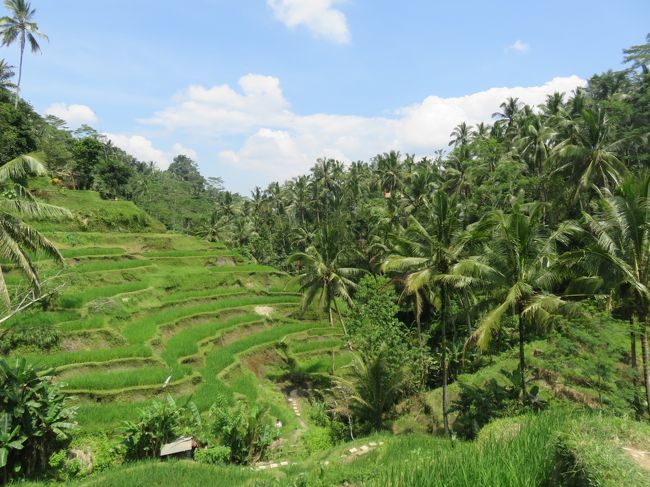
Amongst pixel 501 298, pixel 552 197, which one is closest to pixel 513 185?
pixel 552 197

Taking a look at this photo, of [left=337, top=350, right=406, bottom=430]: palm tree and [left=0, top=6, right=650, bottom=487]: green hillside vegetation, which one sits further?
[left=337, top=350, right=406, bottom=430]: palm tree

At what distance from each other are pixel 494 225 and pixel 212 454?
1248cm

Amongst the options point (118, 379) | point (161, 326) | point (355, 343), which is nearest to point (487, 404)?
point (355, 343)

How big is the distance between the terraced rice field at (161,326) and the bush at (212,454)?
8.94ft

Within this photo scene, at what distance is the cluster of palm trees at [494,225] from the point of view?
13.1 m

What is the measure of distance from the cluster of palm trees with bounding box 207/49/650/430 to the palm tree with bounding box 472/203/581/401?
0.15 ft

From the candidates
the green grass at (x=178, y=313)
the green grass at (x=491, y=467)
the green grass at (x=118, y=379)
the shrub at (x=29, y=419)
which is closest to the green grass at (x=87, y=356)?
the green grass at (x=118, y=379)

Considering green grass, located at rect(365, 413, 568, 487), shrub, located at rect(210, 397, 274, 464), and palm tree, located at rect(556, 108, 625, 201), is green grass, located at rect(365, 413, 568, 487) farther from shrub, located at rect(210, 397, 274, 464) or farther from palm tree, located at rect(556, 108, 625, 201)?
palm tree, located at rect(556, 108, 625, 201)

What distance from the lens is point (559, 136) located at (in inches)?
1232

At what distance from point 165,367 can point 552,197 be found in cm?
2993

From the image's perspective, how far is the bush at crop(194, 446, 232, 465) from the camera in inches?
545

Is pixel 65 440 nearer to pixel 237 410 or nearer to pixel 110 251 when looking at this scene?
pixel 237 410

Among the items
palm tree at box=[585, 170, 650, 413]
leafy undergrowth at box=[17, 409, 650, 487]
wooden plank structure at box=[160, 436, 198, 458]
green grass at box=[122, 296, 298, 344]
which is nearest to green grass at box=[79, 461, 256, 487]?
wooden plank structure at box=[160, 436, 198, 458]

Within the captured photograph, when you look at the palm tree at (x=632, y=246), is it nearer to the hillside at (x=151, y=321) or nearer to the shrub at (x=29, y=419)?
the hillside at (x=151, y=321)
